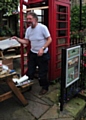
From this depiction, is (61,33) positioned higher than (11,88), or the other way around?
(61,33)

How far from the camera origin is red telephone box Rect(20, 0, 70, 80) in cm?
382

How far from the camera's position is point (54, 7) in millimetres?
3779

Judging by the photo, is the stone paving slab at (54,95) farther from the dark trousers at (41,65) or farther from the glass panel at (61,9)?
the glass panel at (61,9)

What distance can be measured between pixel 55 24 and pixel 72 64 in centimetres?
123

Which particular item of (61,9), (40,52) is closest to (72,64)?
(40,52)

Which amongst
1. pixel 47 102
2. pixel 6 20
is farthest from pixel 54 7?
pixel 6 20

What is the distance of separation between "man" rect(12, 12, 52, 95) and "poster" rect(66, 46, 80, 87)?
0.52m

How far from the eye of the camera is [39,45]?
3.37m

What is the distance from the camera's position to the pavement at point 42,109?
2785mm

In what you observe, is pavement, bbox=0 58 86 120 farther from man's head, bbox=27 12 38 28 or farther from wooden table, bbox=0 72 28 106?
man's head, bbox=27 12 38 28

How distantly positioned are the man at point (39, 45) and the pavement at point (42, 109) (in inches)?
11.0

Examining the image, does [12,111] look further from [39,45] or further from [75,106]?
[39,45]

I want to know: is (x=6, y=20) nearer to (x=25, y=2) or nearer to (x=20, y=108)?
(x=25, y=2)

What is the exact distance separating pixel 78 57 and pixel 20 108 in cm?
147
